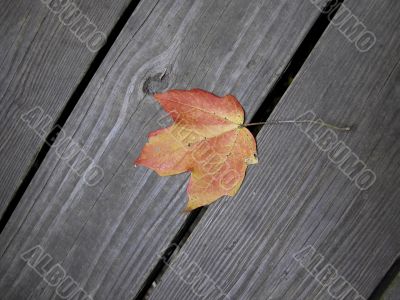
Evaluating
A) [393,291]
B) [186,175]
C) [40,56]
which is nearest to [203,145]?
[186,175]

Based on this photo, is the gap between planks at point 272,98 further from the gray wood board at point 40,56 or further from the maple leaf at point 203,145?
the gray wood board at point 40,56

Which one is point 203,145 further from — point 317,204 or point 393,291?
point 393,291

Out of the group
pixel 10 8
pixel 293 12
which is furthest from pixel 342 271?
pixel 10 8

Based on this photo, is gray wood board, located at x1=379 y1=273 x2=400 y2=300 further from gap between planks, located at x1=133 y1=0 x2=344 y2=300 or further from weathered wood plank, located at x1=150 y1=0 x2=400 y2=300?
gap between planks, located at x1=133 y1=0 x2=344 y2=300

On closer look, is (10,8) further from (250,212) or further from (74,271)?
(250,212)

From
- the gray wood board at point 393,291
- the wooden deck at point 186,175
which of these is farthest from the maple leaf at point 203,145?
the gray wood board at point 393,291

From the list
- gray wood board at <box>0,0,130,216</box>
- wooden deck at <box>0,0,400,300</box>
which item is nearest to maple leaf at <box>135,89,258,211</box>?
wooden deck at <box>0,0,400,300</box>

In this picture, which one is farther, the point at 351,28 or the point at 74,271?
the point at 74,271
